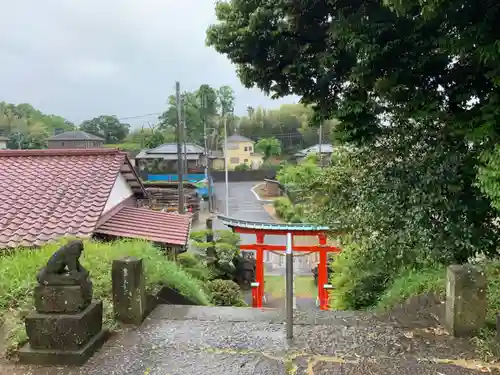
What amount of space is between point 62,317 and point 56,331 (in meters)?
0.12

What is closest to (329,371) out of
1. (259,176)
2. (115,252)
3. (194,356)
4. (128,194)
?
(194,356)

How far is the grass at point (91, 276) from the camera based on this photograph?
12.1 feet

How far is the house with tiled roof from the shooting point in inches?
272

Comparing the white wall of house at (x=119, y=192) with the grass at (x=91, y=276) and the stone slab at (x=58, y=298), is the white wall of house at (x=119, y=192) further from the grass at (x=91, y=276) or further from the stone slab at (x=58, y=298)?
the stone slab at (x=58, y=298)

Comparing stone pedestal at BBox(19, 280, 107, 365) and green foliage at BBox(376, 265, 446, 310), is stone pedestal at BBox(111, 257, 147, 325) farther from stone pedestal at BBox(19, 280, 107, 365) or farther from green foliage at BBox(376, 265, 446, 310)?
green foliage at BBox(376, 265, 446, 310)

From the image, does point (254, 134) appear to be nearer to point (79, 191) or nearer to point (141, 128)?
point (141, 128)

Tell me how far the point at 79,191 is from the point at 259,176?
4595 centimetres

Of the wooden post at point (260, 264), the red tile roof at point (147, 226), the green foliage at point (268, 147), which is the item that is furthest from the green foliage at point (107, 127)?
the red tile roof at point (147, 226)

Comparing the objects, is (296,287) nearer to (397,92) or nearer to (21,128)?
(397,92)

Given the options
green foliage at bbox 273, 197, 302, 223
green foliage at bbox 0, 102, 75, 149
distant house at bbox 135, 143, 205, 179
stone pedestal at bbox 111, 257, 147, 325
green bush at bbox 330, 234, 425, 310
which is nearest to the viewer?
stone pedestal at bbox 111, 257, 147, 325

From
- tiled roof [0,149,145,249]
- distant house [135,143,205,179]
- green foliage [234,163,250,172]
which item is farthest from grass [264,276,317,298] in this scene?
green foliage [234,163,250,172]

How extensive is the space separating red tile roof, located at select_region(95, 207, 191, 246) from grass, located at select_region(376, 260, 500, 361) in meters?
→ 4.42

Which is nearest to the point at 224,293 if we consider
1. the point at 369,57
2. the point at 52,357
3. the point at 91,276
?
the point at 91,276

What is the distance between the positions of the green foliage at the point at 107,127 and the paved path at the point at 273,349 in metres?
65.7
